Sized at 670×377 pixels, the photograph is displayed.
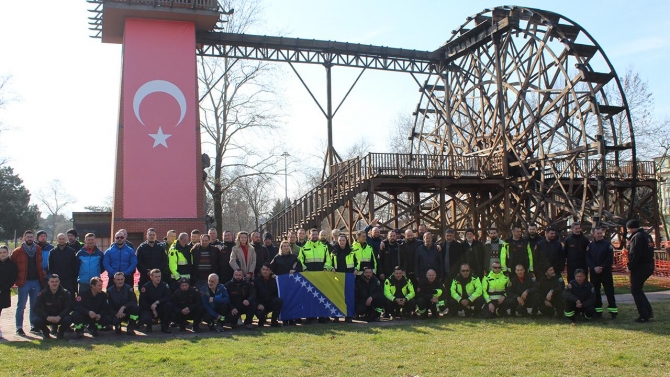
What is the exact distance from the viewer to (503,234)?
23.9 m

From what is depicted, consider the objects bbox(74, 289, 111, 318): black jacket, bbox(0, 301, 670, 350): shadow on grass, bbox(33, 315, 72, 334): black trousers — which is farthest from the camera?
bbox(74, 289, 111, 318): black jacket

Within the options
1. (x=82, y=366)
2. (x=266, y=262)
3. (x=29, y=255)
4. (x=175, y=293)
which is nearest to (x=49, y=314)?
(x=29, y=255)

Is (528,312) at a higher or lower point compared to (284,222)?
lower

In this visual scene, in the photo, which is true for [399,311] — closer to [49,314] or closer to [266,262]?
[266,262]

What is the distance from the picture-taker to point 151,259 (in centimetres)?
1070

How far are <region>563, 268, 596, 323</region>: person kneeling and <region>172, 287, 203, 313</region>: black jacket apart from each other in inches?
243

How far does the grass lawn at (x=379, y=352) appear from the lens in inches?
267

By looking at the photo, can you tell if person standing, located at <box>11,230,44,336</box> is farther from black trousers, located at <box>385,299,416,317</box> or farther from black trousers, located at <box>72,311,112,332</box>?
black trousers, located at <box>385,299,416,317</box>

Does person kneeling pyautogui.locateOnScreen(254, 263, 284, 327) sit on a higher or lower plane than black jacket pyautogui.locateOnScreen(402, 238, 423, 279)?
lower

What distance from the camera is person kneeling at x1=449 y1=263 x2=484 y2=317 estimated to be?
11031 millimetres

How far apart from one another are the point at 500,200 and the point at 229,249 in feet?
52.9

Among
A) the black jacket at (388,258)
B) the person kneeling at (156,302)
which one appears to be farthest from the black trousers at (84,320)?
the black jacket at (388,258)

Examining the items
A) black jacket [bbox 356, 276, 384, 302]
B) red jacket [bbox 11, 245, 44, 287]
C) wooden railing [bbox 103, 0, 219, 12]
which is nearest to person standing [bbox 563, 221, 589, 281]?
black jacket [bbox 356, 276, 384, 302]

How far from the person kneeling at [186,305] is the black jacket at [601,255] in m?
6.76
